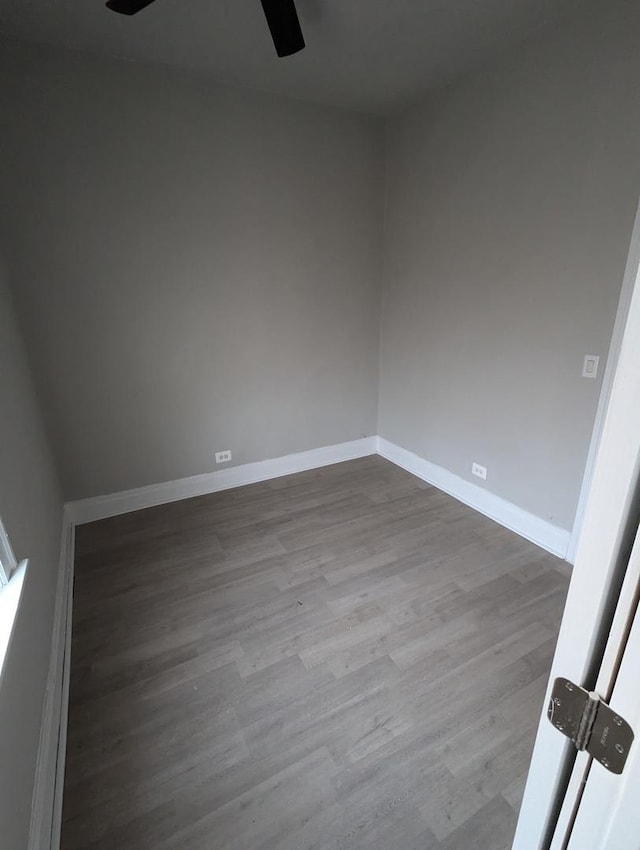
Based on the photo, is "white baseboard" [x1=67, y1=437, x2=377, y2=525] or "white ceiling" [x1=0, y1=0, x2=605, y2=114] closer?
"white ceiling" [x1=0, y1=0, x2=605, y2=114]

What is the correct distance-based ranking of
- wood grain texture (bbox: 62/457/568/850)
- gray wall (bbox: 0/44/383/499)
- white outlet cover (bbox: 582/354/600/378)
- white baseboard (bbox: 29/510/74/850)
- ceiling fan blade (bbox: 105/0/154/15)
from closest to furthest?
white baseboard (bbox: 29/510/74/850) → wood grain texture (bbox: 62/457/568/850) → ceiling fan blade (bbox: 105/0/154/15) → white outlet cover (bbox: 582/354/600/378) → gray wall (bbox: 0/44/383/499)

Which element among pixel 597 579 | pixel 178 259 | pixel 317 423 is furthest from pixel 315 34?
pixel 597 579

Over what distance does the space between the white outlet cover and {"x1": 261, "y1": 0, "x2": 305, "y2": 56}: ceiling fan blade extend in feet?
6.45

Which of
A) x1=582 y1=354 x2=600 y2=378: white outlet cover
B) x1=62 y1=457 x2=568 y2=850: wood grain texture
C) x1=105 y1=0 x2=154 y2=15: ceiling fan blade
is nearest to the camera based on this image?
A: x1=62 y1=457 x2=568 y2=850: wood grain texture

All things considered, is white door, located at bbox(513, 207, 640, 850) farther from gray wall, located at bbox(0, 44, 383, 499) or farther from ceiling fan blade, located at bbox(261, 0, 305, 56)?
gray wall, located at bbox(0, 44, 383, 499)

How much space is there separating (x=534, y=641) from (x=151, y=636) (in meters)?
1.73

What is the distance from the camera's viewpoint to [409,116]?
2.87m

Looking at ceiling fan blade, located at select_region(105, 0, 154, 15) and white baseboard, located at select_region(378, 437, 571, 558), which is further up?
ceiling fan blade, located at select_region(105, 0, 154, 15)

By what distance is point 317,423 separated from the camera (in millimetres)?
3504

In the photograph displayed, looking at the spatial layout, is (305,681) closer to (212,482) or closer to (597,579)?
(597,579)

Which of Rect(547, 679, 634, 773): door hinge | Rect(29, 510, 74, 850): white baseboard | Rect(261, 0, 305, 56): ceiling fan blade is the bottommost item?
Rect(29, 510, 74, 850): white baseboard

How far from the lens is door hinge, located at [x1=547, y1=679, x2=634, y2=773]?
0.48 m

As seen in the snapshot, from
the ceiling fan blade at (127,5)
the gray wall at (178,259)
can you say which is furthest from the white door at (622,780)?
the gray wall at (178,259)

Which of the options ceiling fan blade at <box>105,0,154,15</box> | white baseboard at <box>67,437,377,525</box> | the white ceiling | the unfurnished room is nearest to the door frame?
the unfurnished room
